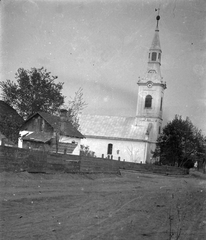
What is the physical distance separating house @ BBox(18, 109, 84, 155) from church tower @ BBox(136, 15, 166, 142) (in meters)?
22.2

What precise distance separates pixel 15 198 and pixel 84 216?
3.33m

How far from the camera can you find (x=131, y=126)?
6900 cm

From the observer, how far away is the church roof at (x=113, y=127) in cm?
6725

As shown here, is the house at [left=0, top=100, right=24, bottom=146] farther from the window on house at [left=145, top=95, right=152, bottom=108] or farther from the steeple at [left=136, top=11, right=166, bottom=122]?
the window on house at [left=145, top=95, right=152, bottom=108]

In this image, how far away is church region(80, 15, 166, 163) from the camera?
65.8m

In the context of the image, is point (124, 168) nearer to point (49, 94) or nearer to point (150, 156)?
point (49, 94)

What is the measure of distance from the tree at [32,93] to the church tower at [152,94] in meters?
20.4

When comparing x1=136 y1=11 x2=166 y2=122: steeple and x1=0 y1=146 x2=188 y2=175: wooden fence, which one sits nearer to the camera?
x1=0 y1=146 x2=188 y2=175: wooden fence

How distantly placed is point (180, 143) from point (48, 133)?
60.0ft

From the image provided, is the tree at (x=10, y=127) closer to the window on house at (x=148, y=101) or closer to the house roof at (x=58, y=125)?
the house roof at (x=58, y=125)

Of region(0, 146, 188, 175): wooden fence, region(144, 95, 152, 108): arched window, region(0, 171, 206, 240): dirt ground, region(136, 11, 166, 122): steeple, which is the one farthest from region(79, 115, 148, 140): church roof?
region(0, 171, 206, 240): dirt ground

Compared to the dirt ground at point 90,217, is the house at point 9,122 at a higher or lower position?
higher

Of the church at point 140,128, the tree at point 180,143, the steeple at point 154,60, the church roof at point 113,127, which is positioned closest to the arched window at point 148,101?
the church at point 140,128

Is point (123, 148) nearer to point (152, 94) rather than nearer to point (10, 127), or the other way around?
point (152, 94)
